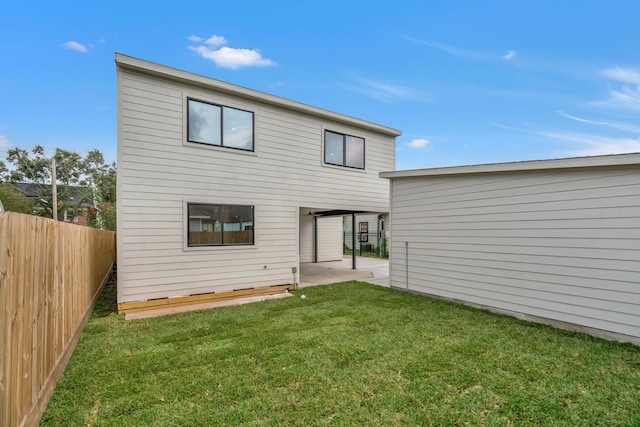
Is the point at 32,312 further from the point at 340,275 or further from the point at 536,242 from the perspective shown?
the point at 340,275

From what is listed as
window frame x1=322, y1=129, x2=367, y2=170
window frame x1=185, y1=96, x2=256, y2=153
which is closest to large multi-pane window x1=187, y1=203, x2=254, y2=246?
window frame x1=185, y1=96, x2=256, y2=153

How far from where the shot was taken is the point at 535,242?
17.3 feet

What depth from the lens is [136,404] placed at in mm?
2820

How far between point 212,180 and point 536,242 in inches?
259

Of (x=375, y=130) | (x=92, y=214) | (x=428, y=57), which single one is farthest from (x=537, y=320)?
(x=92, y=214)

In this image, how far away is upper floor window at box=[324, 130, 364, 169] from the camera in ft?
29.3

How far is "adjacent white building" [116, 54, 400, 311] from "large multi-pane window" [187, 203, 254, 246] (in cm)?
2

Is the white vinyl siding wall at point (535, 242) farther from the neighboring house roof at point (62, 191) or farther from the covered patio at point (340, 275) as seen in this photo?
the neighboring house roof at point (62, 191)

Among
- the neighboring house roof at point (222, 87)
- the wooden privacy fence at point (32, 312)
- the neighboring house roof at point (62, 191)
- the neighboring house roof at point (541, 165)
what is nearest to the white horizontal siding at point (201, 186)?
the neighboring house roof at point (222, 87)

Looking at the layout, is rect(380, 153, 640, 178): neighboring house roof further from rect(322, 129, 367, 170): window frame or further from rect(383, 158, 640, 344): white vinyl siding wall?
rect(322, 129, 367, 170): window frame

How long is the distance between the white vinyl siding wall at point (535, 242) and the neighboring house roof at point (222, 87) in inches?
118

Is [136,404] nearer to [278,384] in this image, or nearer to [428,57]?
[278,384]

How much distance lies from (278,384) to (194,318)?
3085 mm

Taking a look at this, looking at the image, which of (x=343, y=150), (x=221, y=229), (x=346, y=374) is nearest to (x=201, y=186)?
(x=221, y=229)
